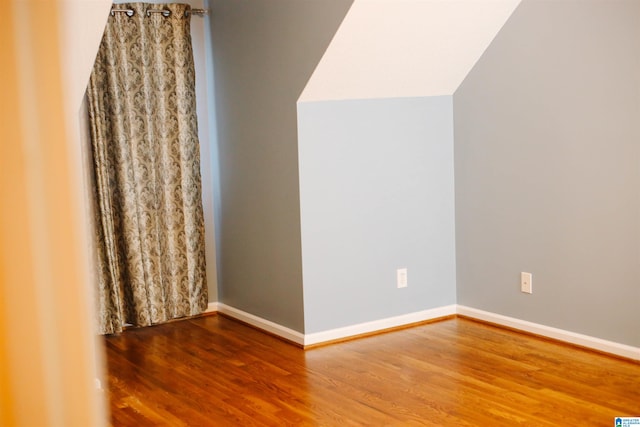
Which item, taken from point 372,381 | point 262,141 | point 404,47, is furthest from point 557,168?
point 262,141

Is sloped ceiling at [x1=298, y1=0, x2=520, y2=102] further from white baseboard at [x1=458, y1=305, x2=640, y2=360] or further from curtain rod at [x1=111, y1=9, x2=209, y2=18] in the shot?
white baseboard at [x1=458, y1=305, x2=640, y2=360]

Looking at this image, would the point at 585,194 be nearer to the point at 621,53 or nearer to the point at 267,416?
the point at 621,53

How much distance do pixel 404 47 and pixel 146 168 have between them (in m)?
1.61

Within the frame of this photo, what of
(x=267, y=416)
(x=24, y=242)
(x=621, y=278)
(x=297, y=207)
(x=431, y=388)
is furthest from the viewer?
(x=297, y=207)

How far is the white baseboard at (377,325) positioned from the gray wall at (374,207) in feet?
0.09

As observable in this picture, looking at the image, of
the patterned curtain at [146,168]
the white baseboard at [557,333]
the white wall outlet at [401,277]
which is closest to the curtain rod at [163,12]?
the patterned curtain at [146,168]

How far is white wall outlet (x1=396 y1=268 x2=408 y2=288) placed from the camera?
164 inches

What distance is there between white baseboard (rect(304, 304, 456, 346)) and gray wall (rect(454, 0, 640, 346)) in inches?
7.8

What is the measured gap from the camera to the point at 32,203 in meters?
0.33

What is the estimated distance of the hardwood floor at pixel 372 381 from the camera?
9.45 feet

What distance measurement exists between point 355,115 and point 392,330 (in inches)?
46.8

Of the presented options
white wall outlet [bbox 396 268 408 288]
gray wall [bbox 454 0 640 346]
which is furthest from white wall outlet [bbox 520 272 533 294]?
white wall outlet [bbox 396 268 408 288]

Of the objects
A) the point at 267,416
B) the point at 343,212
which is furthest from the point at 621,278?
the point at 267,416

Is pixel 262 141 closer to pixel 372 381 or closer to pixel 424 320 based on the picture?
pixel 424 320
